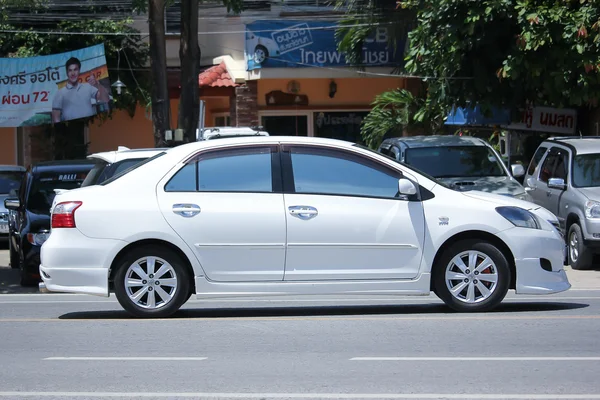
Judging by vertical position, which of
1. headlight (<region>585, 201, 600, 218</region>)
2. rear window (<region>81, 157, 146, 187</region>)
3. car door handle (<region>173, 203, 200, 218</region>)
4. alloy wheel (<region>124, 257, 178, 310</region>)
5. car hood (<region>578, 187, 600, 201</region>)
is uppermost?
rear window (<region>81, 157, 146, 187</region>)

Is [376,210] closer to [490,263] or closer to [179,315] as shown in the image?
[490,263]

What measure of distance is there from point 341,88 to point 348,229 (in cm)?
2075

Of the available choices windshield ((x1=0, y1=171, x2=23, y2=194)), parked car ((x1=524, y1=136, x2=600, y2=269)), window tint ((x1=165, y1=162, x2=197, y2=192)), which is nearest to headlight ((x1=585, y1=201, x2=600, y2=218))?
parked car ((x1=524, y1=136, x2=600, y2=269))

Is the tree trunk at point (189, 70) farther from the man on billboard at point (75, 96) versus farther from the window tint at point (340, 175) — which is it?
the window tint at point (340, 175)

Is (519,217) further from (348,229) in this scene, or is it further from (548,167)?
(548,167)

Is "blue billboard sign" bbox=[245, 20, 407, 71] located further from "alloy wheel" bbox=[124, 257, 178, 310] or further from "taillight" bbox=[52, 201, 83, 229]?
"alloy wheel" bbox=[124, 257, 178, 310]

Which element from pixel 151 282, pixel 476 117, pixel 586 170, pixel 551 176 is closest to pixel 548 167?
pixel 551 176

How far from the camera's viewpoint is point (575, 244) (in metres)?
15.4

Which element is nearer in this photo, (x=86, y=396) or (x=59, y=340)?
(x=86, y=396)

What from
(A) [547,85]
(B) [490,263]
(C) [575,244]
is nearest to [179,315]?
(B) [490,263]

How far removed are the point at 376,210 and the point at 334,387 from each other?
10.2 feet

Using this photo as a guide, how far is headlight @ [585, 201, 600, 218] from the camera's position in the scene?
14.8m

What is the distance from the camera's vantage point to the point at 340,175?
9742mm

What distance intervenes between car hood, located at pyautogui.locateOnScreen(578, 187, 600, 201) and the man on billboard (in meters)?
14.2
